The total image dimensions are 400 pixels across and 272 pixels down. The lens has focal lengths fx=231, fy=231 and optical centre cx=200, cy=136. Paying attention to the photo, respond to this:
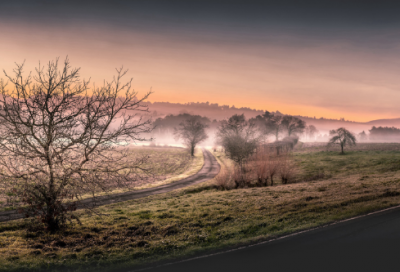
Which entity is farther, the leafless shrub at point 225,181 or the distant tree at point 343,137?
the distant tree at point 343,137

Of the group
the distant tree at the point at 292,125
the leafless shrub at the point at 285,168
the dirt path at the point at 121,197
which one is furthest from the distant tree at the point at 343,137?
the distant tree at the point at 292,125

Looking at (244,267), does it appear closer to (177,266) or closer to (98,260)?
(177,266)

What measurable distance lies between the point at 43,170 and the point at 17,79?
439cm

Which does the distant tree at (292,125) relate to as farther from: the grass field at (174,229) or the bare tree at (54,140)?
the bare tree at (54,140)

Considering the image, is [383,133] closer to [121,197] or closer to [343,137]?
[343,137]

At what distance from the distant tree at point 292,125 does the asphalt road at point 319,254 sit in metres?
104

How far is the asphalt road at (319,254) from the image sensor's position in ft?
25.3

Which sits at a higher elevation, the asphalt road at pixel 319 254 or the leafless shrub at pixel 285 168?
the leafless shrub at pixel 285 168

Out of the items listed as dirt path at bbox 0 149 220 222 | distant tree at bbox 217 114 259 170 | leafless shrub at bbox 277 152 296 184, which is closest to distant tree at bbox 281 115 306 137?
distant tree at bbox 217 114 259 170

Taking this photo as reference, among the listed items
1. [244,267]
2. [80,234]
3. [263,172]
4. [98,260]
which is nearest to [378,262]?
[244,267]

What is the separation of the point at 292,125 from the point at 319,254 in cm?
10769

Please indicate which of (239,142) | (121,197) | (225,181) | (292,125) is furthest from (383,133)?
(121,197)

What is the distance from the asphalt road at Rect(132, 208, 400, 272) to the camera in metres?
7.71

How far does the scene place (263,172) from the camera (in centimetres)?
2655
